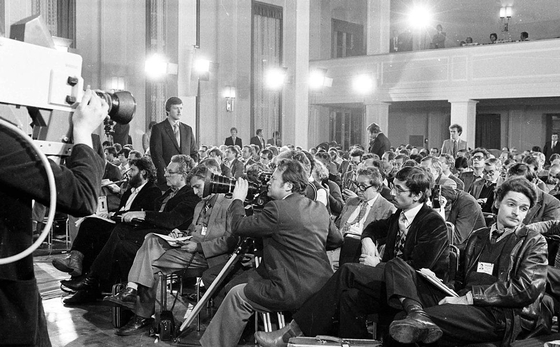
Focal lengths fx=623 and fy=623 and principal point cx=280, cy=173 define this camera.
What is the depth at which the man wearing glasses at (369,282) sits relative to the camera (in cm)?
312

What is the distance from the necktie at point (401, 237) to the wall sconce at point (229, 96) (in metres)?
11.0

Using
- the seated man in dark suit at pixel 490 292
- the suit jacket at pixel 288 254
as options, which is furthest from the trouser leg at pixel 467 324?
the suit jacket at pixel 288 254

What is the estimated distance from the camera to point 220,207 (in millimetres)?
4207

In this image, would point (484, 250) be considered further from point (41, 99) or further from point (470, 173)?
point (470, 173)

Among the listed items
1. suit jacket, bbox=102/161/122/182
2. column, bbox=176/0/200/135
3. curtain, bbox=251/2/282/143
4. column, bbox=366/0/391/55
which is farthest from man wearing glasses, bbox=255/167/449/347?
column, bbox=366/0/391/55

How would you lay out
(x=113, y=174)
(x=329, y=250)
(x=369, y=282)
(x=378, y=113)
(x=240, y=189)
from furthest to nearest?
(x=378, y=113) → (x=113, y=174) → (x=329, y=250) → (x=240, y=189) → (x=369, y=282)

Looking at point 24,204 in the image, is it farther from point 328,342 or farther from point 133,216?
point 133,216

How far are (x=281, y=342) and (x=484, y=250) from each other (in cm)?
113

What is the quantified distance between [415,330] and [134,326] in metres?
2.11

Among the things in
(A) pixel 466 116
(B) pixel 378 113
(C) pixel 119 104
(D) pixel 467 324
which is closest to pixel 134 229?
(D) pixel 467 324

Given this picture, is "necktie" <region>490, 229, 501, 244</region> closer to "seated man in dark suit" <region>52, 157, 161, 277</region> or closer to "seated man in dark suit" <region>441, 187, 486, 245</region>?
"seated man in dark suit" <region>441, 187, 486, 245</region>

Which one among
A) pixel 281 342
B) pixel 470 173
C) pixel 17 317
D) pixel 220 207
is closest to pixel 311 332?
pixel 281 342

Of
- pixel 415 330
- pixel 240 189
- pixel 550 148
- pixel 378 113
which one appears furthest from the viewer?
pixel 378 113

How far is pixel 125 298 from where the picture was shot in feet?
13.1
